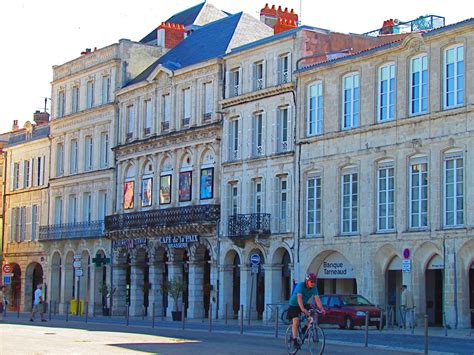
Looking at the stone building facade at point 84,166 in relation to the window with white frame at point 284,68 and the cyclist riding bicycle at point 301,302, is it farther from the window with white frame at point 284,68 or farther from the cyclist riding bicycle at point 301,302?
the cyclist riding bicycle at point 301,302

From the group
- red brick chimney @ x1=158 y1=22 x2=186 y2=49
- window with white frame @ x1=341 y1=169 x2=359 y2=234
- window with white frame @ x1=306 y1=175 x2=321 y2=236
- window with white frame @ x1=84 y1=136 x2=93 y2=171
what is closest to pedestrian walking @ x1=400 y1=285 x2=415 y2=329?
window with white frame @ x1=341 y1=169 x2=359 y2=234

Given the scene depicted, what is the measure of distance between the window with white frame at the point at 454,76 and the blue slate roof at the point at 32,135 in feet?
120

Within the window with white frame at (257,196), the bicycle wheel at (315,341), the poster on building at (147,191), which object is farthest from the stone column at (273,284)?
the bicycle wheel at (315,341)

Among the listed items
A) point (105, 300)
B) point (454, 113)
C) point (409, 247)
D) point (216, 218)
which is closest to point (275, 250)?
point (216, 218)

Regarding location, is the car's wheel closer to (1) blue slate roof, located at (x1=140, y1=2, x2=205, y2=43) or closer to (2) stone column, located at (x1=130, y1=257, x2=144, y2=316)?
(2) stone column, located at (x1=130, y1=257, x2=144, y2=316)

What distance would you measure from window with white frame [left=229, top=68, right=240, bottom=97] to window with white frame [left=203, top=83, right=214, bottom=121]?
1.63 m

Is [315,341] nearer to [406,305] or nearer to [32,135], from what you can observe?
[406,305]

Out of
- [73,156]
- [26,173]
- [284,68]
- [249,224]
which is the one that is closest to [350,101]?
[284,68]

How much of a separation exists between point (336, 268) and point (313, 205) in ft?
9.38

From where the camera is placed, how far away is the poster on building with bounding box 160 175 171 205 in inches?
2312

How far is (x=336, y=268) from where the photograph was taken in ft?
154

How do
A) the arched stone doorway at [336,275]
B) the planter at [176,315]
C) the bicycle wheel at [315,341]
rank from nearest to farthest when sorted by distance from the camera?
the bicycle wheel at [315,341]
the arched stone doorway at [336,275]
the planter at [176,315]

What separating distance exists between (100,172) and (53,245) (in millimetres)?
6893

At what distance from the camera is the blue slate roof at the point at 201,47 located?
57.7m
